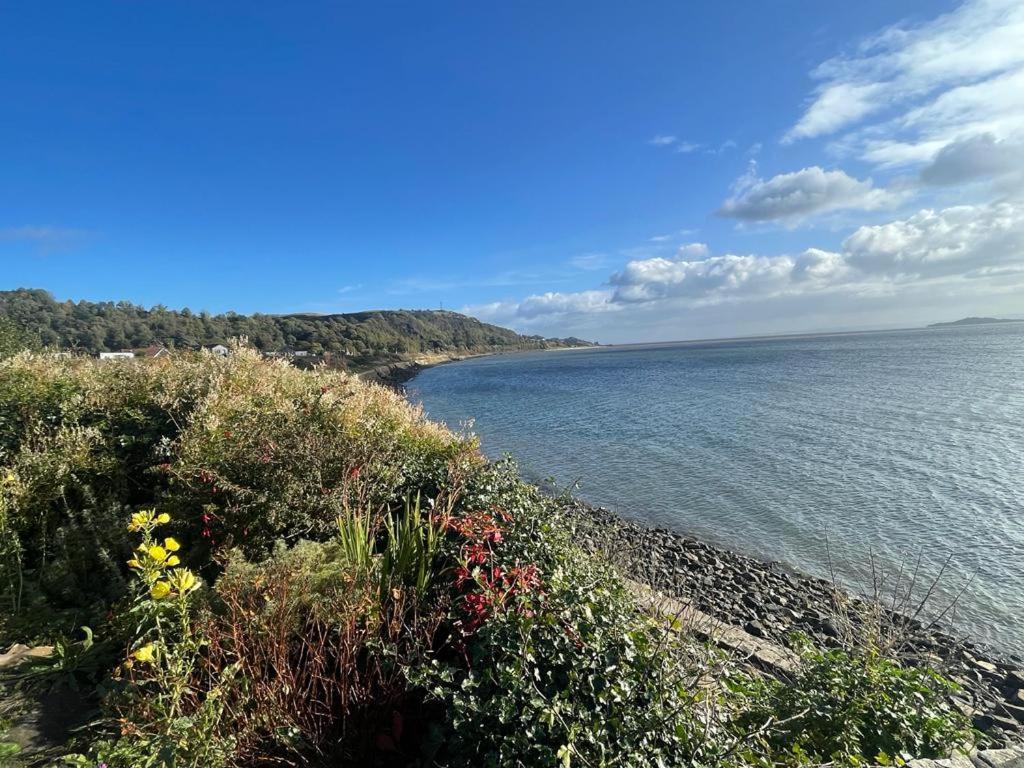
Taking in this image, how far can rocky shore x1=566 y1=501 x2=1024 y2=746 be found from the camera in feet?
20.0

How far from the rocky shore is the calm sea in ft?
2.88

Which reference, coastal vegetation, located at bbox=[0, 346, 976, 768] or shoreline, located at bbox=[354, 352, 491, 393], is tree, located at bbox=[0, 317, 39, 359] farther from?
shoreline, located at bbox=[354, 352, 491, 393]

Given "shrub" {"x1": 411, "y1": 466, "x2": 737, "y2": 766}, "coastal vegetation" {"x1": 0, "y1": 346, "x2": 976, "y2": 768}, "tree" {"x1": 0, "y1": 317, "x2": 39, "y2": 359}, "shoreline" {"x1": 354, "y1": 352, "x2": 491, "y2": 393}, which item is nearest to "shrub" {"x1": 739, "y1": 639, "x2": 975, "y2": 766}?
"coastal vegetation" {"x1": 0, "y1": 346, "x2": 976, "y2": 768}

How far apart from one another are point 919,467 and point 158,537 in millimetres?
21459

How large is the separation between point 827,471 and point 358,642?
18454 millimetres

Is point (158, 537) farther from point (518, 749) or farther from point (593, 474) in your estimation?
point (593, 474)

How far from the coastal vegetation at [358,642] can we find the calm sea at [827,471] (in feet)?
9.95

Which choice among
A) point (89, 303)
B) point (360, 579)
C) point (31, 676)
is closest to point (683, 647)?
Result: point (360, 579)

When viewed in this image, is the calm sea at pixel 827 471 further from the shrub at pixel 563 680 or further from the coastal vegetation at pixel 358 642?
the shrub at pixel 563 680

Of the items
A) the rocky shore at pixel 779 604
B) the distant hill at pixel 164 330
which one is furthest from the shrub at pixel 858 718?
the distant hill at pixel 164 330

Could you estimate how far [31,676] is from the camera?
10.6ft

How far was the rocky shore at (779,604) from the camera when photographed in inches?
240

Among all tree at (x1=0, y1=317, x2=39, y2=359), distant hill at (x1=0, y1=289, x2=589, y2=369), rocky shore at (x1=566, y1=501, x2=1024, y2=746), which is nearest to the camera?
rocky shore at (x1=566, y1=501, x2=1024, y2=746)

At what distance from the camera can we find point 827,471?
17.2 metres
